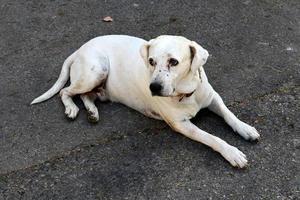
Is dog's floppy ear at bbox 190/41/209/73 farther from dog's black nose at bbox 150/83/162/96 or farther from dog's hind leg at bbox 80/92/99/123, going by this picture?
dog's hind leg at bbox 80/92/99/123

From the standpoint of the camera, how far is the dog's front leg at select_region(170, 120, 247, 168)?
14.5ft

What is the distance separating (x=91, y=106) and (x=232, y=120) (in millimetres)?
1386

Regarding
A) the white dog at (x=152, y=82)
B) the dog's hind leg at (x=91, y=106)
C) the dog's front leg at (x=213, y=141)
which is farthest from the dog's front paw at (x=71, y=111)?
the dog's front leg at (x=213, y=141)

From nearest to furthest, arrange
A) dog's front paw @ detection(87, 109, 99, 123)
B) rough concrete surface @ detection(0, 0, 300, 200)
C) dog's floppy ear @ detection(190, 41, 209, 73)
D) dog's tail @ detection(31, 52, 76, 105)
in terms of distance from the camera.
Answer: dog's floppy ear @ detection(190, 41, 209, 73) → rough concrete surface @ detection(0, 0, 300, 200) → dog's front paw @ detection(87, 109, 99, 123) → dog's tail @ detection(31, 52, 76, 105)

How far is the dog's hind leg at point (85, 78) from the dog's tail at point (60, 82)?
0.66 ft

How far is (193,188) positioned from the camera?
4328 mm

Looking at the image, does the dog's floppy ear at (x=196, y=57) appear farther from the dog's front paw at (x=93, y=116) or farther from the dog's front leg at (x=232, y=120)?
the dog's front paw at (x=93, y=116)

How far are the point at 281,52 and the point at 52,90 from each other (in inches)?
99.1

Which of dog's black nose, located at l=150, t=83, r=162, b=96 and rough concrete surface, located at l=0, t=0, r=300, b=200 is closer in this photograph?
dog's black nose, located at l=150, t=83, r=162, b=96

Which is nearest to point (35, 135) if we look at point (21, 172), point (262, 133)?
point (21, 172)

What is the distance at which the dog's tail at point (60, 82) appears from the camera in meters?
5.38

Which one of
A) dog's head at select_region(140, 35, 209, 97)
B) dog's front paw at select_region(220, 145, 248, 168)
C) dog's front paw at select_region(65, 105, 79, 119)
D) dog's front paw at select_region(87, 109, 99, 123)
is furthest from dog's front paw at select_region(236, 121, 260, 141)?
dog's front paw at select_region(65, 105, 79, 119)

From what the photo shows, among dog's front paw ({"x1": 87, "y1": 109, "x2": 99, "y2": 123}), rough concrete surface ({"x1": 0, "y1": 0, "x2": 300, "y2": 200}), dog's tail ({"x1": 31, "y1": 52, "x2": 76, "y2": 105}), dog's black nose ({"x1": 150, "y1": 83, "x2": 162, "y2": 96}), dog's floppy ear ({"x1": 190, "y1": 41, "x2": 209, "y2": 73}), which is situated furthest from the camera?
dog's tail ({"x1": 31, "y1": 52, "x2": 76, "y2": 105})

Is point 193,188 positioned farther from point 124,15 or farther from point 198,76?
point 124,15
